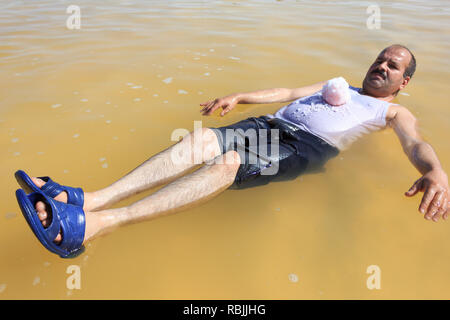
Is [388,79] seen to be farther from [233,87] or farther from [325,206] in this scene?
[233,87]

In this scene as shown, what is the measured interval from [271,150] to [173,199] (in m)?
0.88

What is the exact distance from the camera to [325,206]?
7.89 feet

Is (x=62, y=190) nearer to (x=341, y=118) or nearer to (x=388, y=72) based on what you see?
(x=341, y=118)

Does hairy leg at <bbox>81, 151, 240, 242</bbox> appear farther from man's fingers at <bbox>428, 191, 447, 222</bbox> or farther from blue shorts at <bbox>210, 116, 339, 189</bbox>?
man's fingers at <bbox>428, 191, 447, 222</bbox>

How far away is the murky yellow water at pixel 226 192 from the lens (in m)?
1.90

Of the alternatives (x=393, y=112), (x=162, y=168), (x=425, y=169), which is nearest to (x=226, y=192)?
(x=162, y=168)

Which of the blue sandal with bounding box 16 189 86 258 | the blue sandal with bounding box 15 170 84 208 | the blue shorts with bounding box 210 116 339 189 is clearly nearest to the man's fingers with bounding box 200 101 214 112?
the blue shorts with bounding box 210 116 339 189

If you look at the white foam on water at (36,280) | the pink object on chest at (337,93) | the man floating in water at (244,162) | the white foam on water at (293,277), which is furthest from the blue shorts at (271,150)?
the white foam on water at (36,280)

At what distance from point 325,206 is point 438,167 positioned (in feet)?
2.60

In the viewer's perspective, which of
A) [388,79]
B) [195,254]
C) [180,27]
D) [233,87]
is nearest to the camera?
[195,254]

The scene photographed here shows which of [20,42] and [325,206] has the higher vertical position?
[20,42]

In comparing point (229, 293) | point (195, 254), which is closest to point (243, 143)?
point (195, 254)

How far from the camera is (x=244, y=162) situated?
7.80 ft

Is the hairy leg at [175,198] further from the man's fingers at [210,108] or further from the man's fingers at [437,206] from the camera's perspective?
the man's fingers at [437,206]
